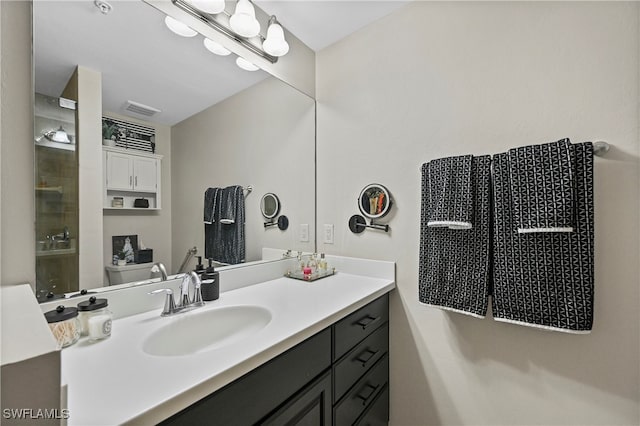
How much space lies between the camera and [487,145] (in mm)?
1231

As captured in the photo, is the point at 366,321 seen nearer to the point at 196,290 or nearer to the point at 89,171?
the point at 196,290

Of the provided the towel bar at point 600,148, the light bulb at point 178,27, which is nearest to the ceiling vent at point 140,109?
the light bulb at point 178,27

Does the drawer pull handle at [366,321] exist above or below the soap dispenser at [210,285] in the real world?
below

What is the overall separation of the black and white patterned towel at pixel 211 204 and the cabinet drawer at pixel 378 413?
1086 millimetres

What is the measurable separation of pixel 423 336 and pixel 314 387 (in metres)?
0.70

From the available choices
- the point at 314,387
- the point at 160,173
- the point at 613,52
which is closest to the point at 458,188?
the point at 613,52

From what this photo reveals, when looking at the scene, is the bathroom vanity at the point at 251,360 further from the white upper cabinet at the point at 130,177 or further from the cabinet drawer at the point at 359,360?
the white upper cabinet at the point at 130,177

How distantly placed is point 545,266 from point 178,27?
1690 millimetres

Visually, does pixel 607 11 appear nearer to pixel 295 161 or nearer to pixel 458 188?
pixel 458 188

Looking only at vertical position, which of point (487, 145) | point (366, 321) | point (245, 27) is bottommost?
point (366, 321)

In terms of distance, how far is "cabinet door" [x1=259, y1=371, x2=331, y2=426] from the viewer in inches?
31.7

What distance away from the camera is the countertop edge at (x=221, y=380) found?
528 millimetres

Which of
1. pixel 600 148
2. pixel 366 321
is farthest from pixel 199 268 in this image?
pixel 600 148

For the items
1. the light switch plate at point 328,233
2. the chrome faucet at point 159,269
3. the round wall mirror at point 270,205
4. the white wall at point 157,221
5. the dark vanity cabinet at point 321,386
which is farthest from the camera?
the light switch plate at point 328,233
